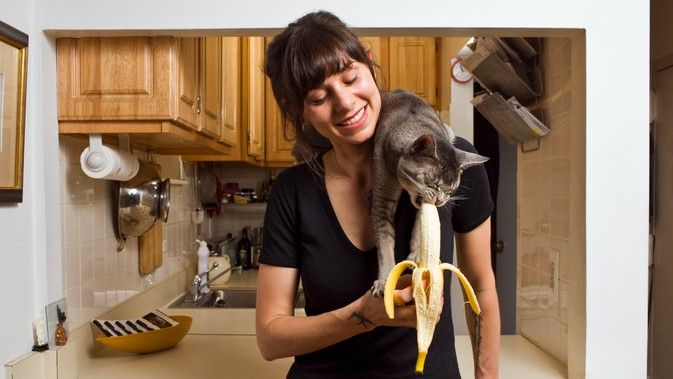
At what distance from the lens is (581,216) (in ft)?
4.02

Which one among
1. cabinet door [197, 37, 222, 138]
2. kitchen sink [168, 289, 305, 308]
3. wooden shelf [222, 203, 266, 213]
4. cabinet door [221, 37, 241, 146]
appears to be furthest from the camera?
wooden shelf [222, 203, 266, 213]

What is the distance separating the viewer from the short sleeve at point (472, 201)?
97 cm

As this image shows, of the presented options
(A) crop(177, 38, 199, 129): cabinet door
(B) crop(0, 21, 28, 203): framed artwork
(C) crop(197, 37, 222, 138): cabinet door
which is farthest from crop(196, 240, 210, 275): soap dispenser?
(B) crop(0, 21, 28, 203): framed artwork

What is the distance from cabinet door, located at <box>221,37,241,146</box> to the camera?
7.01ft

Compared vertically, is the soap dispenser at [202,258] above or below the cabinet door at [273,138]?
below

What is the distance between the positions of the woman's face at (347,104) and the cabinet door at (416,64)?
2.05 meters

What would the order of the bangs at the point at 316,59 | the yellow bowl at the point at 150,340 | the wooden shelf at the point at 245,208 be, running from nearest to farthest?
the bangs at the point at 316,59
the yellow bowl at the point at 150,340
the wooden shelf at the point at 245,208

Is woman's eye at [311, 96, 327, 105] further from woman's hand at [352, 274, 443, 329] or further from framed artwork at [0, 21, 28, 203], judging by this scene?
framed artwork at [0, 21, 28, 203]

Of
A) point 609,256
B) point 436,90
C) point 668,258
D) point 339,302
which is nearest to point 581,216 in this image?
point 609,256

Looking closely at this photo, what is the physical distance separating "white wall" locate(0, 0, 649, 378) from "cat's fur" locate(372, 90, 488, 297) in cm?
42

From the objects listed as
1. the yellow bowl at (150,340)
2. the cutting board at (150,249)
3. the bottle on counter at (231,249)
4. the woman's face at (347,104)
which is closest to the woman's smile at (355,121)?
the woman's face at (347,104)

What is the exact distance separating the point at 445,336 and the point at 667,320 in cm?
159

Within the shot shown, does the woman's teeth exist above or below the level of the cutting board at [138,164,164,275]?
above

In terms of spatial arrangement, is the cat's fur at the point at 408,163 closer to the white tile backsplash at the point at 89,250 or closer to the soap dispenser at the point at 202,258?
the white tile backsplash at the point at 89,250
